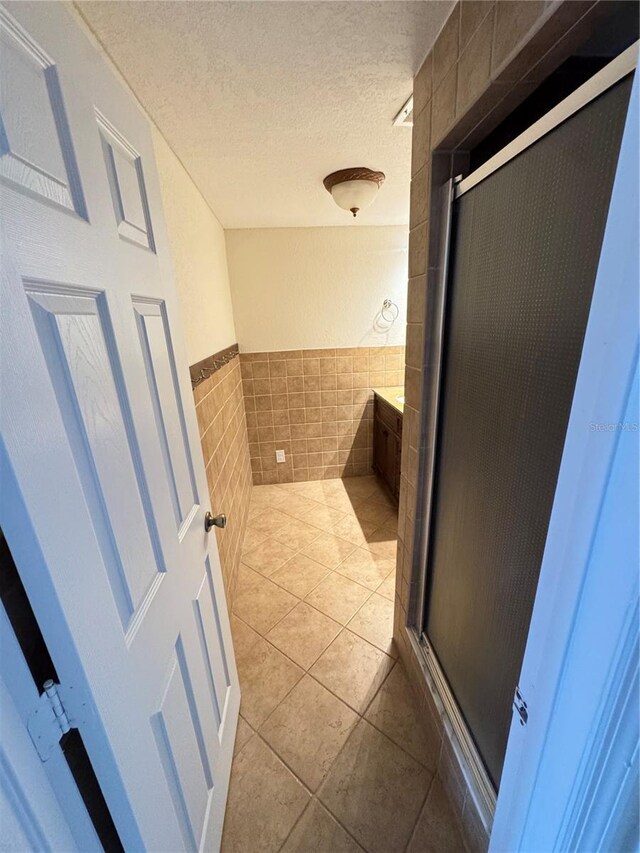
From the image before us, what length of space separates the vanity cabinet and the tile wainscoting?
0.11 meters

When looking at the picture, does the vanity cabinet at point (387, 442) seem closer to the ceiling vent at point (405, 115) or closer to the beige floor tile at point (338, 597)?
the beige floor tile at point (338, 597)

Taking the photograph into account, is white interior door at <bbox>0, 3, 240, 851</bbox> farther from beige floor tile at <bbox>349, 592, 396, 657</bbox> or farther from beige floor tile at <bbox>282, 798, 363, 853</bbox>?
beige floor tile at <bbox>349, 592, 396, 657</bbox>

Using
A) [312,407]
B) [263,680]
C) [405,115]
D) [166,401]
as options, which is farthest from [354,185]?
[263,680]

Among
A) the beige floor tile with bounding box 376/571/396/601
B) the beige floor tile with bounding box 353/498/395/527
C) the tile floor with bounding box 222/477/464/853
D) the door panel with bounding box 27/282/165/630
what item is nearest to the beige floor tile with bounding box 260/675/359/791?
the tile floor with bounding box 222/477/464/853

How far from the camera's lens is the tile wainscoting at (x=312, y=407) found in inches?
120

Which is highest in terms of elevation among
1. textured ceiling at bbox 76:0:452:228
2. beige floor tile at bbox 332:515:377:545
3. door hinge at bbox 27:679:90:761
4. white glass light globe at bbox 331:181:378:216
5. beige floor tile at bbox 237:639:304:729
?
textured ceiling at bbox 76:0:452:228

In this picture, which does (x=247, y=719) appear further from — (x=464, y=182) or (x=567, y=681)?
(x=464, y=182)

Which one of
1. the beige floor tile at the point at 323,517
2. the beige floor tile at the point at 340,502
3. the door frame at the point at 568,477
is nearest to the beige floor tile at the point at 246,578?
the beige floor tile at the point at 323,517

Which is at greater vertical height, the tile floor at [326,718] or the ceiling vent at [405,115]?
the ceiling vent at [405,115]

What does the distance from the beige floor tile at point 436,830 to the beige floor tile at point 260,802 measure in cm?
36

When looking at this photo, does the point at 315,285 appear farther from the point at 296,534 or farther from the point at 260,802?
the point at 260,802

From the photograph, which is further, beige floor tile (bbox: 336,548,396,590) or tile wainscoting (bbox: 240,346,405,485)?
tile wainscoting (bbox: 240,346,405,485)

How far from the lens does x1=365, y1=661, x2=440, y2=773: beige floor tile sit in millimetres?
1223

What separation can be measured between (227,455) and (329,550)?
983 millimetres
